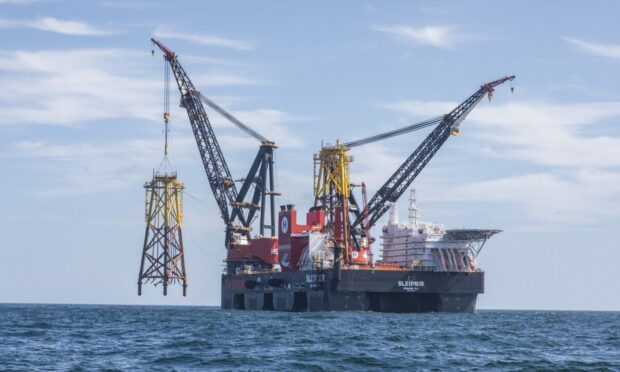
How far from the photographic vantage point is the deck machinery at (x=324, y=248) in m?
103

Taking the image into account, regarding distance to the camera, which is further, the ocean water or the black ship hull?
the black ship hull

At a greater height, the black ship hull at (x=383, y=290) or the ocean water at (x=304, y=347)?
the black ship hull at (x=383, y=290)

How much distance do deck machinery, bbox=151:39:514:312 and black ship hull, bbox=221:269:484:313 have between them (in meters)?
0.11

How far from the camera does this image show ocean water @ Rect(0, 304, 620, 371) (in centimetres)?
4641

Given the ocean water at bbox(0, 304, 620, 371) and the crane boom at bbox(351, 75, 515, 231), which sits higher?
the crane boom at bbox(351, 75, 515, 231)

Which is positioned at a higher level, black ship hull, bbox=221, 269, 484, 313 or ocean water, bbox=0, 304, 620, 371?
black ship hull, bbox=221, 269, 484, 313

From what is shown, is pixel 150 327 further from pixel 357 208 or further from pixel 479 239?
pixel 357 208


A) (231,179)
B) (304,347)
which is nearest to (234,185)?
(231,179)

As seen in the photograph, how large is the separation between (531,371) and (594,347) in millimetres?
16803

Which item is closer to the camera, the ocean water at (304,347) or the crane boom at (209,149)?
the ocean water at (304,347)

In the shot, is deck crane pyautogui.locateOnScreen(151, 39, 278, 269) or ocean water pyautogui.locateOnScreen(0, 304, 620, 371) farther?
deck crane pyautogui.locateOnScreen(151, 39, 278, 269)

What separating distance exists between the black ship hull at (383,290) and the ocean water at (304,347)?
21671 mm

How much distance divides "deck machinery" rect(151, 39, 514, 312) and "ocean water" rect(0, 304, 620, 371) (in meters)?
23.2

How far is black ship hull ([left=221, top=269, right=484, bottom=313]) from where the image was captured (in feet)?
335
